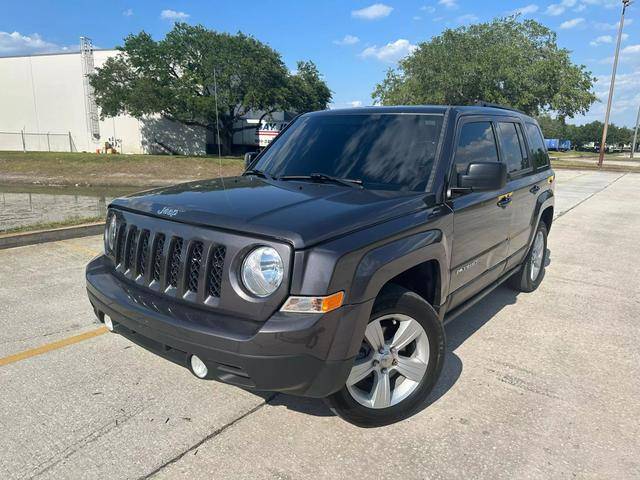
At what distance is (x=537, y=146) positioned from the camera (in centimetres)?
534

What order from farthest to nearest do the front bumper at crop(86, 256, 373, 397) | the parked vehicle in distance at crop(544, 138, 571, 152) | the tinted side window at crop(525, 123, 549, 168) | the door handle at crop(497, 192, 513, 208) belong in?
1. the parked vehicle in distance at crop(544, 138, 571, 152)
2. the tinted side window at crop(525, 123, 549, 168)
3. the door handle at crop(497, 192, 513, 208)
4. the front bumper at crop(86, 256, 373, 397)

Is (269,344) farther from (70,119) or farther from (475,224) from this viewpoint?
(70,119)

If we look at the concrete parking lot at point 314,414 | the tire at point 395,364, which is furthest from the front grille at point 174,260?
the tire at point 395,364

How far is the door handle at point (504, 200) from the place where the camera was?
4.05m

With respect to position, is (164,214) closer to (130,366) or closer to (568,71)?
(130,366)

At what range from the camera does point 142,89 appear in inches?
1474

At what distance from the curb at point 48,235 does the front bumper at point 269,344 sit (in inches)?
214

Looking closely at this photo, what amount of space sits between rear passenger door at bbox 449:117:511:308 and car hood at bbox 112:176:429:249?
0.52 meters

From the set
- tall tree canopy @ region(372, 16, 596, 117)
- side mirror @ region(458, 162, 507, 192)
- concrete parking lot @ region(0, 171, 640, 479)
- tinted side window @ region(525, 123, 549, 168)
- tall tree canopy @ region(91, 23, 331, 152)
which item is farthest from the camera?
tall tree canopy @ region(91, 23, 331, 152)

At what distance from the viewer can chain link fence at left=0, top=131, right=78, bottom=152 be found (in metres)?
49.9

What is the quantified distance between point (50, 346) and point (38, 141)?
55266 mm

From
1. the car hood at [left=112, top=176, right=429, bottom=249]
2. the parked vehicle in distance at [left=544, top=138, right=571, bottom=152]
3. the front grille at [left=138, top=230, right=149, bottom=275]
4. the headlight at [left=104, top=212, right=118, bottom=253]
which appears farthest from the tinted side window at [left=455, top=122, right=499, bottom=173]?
the parked vehicle in distance at [left=544, top=138, right=571, bottom=152]

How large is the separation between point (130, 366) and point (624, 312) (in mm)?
4682

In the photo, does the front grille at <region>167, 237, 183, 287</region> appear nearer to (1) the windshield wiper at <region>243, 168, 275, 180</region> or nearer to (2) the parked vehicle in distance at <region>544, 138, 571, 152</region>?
(1) the windshield wiper at <region>243, 168, 275, 180</region>
